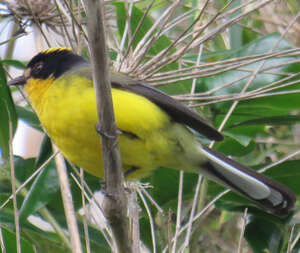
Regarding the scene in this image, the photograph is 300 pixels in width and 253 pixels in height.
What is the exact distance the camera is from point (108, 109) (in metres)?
2.05

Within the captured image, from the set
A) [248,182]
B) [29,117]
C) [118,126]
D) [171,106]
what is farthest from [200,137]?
[29,117]

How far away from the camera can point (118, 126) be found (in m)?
2.61

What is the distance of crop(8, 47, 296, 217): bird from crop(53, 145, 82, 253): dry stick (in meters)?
0.15

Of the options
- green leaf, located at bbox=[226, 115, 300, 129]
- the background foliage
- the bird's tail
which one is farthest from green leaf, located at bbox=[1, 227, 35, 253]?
green leaf, located at bbox=[226, 115, 300, 129]

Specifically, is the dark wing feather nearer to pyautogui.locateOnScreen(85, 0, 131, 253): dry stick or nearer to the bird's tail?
→ the bird's tail

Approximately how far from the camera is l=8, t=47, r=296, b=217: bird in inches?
103

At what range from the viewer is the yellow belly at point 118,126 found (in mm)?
2596

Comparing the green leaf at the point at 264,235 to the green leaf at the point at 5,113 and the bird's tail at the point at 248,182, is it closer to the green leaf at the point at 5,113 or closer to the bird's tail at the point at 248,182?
the bird's tail at the point at 248,182

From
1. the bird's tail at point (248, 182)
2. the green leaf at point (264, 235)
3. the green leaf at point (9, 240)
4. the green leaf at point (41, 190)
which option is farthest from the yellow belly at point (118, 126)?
the green leaf at point (264, 235)

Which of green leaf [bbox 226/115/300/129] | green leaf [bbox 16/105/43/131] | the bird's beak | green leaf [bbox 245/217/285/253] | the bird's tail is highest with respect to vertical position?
the bird's beak

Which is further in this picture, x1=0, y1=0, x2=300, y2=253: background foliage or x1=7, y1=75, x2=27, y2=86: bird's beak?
x1=7, y1=75, x2=27, y2=86: bird's beak

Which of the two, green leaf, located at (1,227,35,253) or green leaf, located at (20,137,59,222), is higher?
green leaf, located at (20,137,59,222)

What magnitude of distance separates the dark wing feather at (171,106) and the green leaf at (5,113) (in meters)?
0.66

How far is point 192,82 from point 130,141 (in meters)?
0.80
